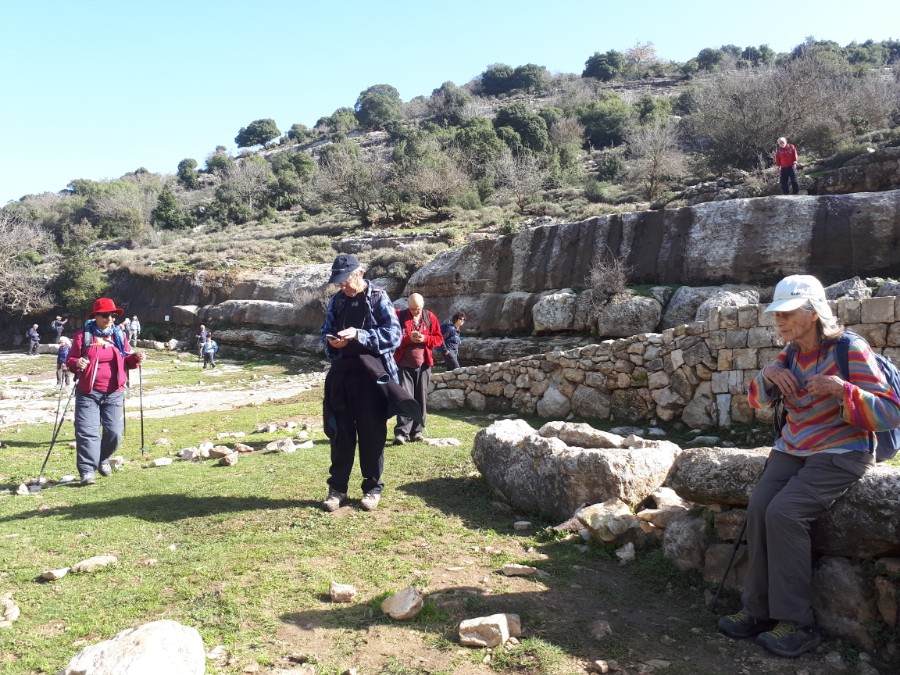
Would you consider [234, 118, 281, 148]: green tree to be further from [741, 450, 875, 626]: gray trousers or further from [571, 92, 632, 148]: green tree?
[741, 450, 875, 626]: gray trousers

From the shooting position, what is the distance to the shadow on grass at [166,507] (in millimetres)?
5199

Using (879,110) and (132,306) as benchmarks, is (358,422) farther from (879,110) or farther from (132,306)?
(879,110)

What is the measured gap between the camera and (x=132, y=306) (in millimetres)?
30969

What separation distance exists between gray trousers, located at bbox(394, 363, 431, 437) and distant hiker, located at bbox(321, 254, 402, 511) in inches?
101

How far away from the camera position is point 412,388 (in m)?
8.19

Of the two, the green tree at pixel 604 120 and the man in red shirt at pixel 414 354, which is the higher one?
the green tree at pixel 604 120

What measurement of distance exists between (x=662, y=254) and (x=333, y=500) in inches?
516

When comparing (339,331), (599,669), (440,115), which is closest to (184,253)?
(339,331)

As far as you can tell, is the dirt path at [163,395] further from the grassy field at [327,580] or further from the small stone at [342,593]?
the small stone at [342,593]

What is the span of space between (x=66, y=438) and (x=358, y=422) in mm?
6749

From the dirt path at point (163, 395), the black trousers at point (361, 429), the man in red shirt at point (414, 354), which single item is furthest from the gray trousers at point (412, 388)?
the dirt path at point (163, 395)

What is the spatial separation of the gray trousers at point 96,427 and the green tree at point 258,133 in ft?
305

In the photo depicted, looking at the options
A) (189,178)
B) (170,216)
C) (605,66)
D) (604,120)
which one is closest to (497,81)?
(605,66)

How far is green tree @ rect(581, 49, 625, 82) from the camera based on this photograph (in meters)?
76.3
